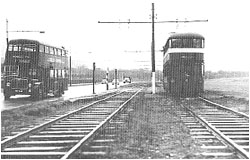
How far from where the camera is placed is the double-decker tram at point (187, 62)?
24.0 meters

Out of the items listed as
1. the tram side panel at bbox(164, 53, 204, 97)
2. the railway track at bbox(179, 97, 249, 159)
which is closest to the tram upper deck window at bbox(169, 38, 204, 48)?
the tram side panel at bbox(164, 53, 204, 97)

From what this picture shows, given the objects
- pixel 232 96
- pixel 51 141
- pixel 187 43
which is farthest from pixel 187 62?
pixel 51 141

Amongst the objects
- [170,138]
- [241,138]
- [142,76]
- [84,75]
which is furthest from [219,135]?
[142,76]

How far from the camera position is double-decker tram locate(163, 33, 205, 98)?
24031mm

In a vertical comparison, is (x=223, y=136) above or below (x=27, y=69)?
below

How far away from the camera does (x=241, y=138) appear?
8508mm

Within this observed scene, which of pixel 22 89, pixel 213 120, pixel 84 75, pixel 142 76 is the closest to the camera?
pixel 213 120

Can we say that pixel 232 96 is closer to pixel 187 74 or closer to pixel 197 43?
pixel 187 74

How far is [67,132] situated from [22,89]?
13727 mm

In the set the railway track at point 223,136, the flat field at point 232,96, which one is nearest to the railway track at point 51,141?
the railway track at point 223,136

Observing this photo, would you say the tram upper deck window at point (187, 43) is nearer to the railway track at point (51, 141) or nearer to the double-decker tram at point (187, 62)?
the double-decker tram at point (187, 62)

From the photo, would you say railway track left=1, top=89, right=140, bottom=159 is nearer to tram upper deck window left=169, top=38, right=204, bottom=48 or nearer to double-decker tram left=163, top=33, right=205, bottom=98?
double-decker tram left=163, top=33, right=205, bottom=98

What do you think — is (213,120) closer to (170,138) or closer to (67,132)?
(170,138)

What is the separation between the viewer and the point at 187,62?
2411cm
